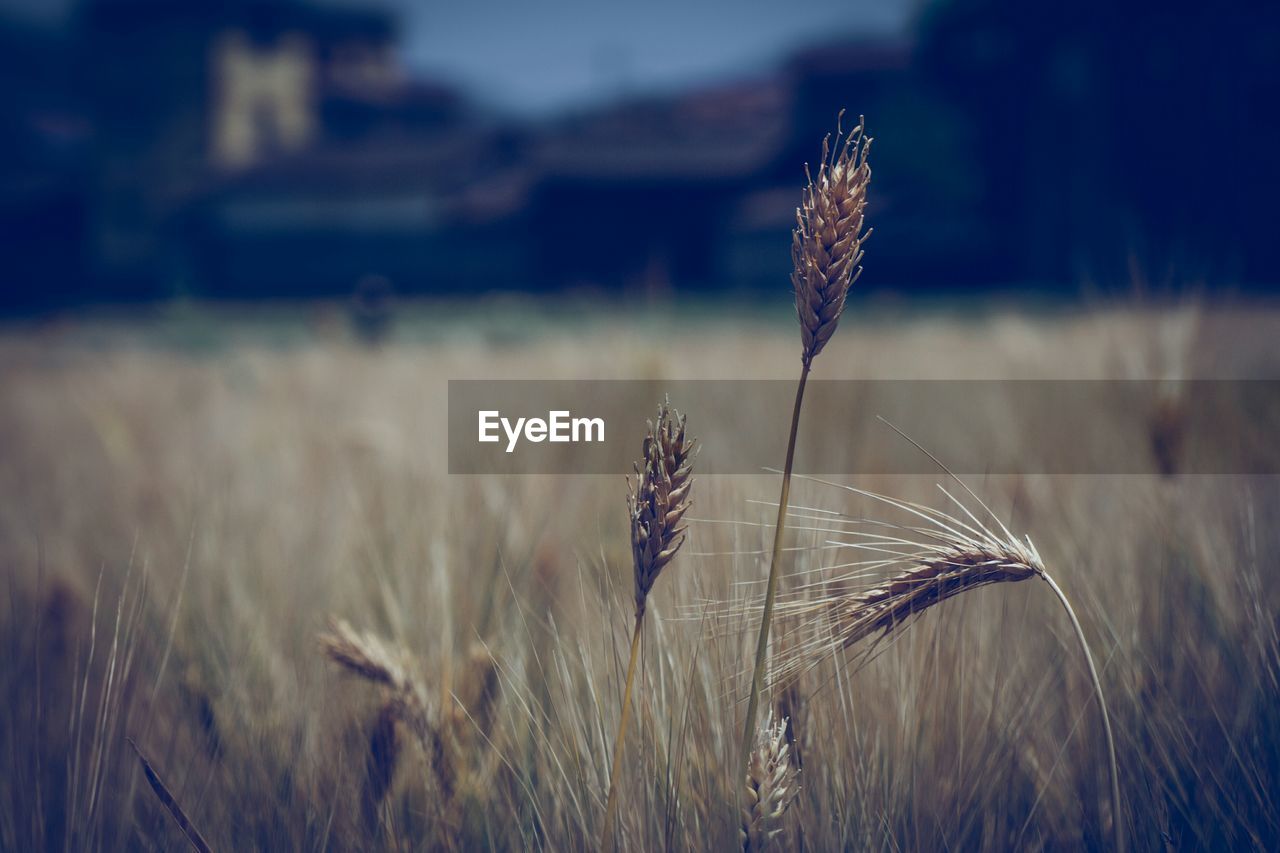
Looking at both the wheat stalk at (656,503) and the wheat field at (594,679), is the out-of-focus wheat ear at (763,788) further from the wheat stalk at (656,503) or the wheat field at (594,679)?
the wheat stalk at (656,503)

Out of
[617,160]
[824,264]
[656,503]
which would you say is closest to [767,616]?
[656,503]

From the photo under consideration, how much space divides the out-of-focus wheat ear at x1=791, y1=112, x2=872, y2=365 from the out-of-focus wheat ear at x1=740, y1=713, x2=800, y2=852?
10.9 inches

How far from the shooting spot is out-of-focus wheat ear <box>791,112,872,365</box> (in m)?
0.57

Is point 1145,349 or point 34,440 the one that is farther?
point 34,440

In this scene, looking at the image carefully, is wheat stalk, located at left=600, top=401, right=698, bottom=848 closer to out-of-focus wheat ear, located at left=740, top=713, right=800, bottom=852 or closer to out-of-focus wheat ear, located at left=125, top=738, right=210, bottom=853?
out-of-focus wheat ear, located at left=740, top=713, right=800, bottom=852

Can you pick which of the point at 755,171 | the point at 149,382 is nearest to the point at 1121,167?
the point at 755,171

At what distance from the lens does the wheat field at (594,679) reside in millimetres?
722

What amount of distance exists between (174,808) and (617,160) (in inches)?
736

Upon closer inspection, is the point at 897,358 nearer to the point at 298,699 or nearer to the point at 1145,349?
the point at 1145,349

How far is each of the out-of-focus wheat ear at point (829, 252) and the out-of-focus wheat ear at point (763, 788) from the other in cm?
28

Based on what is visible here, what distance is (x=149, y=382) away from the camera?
157 inches

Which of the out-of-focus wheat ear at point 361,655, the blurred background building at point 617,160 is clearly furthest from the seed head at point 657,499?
the blurred background building at point 617,160

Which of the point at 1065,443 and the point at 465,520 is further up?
the point at 1065,443

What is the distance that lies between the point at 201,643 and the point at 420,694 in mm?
439
